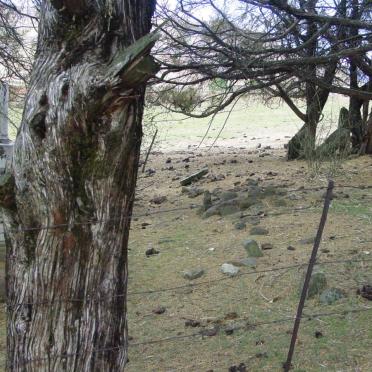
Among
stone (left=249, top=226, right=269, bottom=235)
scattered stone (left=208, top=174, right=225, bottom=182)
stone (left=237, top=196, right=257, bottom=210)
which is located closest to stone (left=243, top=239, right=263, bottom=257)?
stone (left=249, top=226, right=269, bottom=235)

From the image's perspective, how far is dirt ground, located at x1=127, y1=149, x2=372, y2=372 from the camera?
15.0ft

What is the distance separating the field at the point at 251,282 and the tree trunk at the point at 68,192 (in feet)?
2.34

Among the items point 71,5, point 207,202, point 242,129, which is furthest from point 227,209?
point 242,129

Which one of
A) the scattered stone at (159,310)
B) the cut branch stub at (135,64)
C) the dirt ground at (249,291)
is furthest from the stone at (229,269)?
the cut branch stub at (135,64)

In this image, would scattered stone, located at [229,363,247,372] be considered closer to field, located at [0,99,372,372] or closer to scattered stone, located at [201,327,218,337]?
field, located at [0,99,372,372]

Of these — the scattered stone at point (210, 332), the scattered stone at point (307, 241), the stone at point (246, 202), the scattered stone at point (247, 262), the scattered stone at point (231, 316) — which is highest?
the stone at point (246, 202)

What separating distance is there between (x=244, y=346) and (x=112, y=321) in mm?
1751

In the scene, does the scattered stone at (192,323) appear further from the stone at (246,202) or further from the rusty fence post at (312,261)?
the stone at (246,202)

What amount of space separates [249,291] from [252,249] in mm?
999

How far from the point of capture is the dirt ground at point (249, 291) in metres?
4.57

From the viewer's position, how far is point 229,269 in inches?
253

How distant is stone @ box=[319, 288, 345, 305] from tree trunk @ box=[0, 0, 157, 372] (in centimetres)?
259

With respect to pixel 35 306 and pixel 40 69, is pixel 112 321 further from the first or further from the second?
pixel 40 69

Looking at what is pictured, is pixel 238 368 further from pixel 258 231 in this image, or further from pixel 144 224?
pixel 144 224
